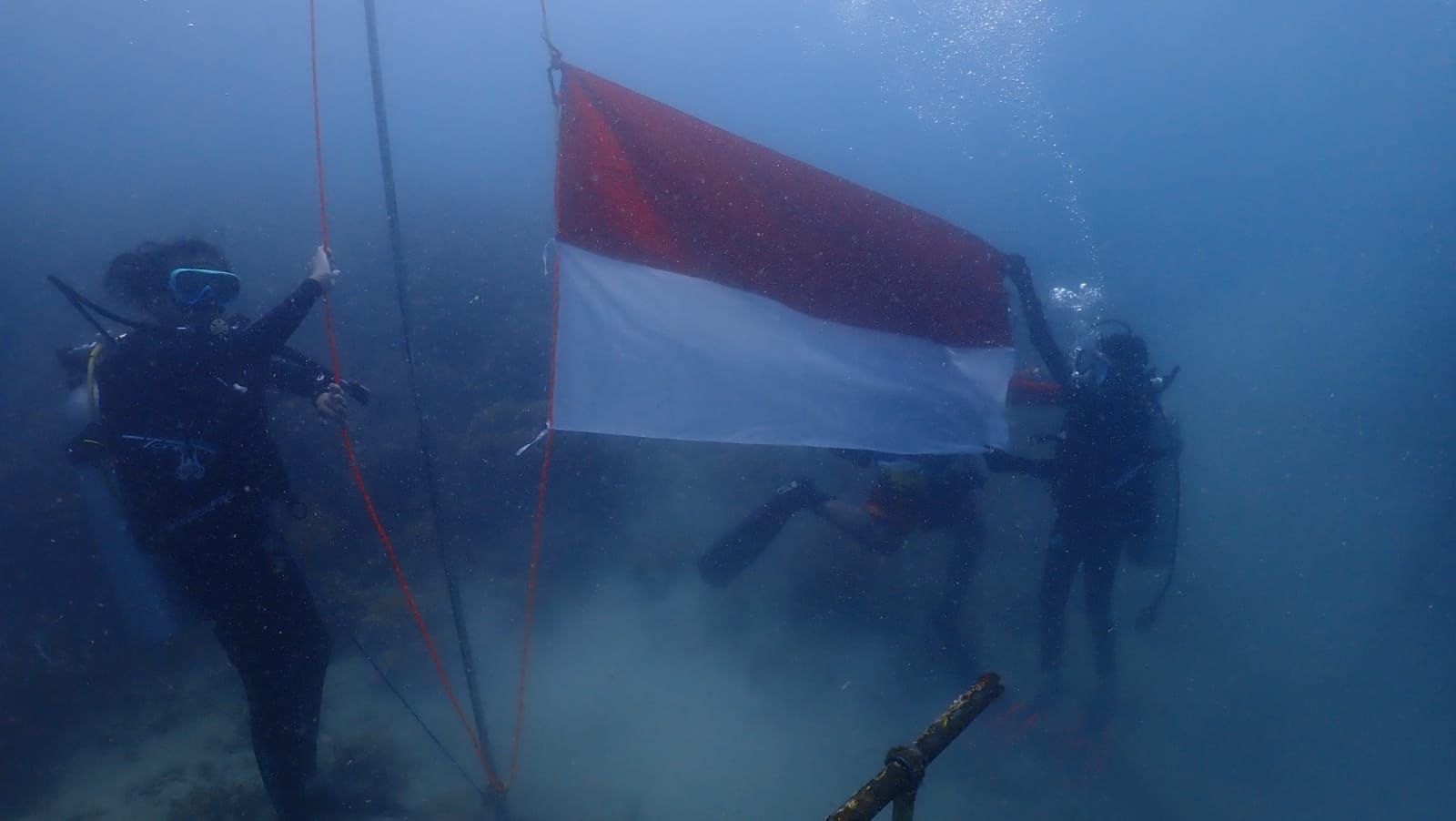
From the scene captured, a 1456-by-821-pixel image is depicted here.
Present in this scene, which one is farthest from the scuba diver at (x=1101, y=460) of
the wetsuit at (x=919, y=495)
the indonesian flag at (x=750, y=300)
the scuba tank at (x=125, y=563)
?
the scuba tank at (x=125, y=563)

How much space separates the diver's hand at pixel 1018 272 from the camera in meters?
6.17

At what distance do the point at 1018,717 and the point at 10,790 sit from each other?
10132mm

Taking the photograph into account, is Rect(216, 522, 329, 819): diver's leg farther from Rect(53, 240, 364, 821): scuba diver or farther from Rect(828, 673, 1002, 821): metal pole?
Rect(828, 673, 1002, 821): metal pole

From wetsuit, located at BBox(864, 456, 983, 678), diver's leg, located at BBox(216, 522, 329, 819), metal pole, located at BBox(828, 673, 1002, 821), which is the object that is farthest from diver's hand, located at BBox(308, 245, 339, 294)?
wetsuit, located at BBox(864, 456, 983, 678)

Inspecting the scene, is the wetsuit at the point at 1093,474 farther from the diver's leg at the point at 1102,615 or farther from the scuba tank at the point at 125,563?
the scuba tank at the point at 125,563

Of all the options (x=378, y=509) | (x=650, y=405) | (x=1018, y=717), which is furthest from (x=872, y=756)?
(x=378, y=509)

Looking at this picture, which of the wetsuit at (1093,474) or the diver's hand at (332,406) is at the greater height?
the diver's hand at (332,406)

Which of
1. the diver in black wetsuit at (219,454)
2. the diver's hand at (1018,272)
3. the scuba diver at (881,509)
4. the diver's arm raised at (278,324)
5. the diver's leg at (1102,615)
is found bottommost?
the diver's leg at (1102,615)

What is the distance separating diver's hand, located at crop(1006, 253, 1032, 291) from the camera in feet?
20.2

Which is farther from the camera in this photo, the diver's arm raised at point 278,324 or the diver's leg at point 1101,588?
the diver's leg at point 1101,588

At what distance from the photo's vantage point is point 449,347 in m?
15.1

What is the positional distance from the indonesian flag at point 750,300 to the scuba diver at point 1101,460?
903mm

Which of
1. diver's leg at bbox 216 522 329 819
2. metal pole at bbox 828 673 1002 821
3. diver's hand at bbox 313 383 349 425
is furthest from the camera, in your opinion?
diver's leg at bbox 216 522 329 819

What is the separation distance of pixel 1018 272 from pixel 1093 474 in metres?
2.29
